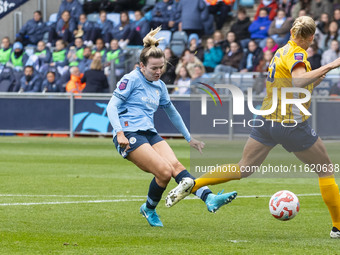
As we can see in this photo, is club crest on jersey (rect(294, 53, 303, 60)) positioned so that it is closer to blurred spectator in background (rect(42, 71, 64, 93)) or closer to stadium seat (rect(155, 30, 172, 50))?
stadium seat (rect(155, 30, 172, 50))

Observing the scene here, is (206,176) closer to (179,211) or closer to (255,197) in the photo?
(179,211)

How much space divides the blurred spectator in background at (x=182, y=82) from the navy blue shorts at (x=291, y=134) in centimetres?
1486

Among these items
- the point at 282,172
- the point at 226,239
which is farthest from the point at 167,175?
the point at 282,172

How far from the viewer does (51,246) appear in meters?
7.09

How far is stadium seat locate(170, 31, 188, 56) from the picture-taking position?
25641 mm

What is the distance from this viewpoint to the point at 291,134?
7684mm

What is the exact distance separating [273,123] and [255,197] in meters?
3.69

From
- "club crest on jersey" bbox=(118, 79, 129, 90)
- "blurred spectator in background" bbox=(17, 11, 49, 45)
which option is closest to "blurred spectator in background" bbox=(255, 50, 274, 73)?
"blurred spectator in background" bbox=(17, 11, 49, 45)

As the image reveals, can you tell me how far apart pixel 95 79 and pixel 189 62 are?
2.91 m

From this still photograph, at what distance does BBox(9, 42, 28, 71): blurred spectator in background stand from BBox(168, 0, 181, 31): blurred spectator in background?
5404 mm

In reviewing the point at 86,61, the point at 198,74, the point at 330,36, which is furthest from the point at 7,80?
the point at 330,36

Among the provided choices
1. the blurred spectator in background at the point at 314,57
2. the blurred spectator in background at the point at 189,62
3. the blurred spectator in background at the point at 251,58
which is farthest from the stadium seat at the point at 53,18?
the blurred spectator in background at the point at 314,57

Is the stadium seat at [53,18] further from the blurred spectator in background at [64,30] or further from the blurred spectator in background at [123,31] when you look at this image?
the blurred spectator in background at [123,31]

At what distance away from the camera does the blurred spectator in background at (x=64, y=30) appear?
28655mm
